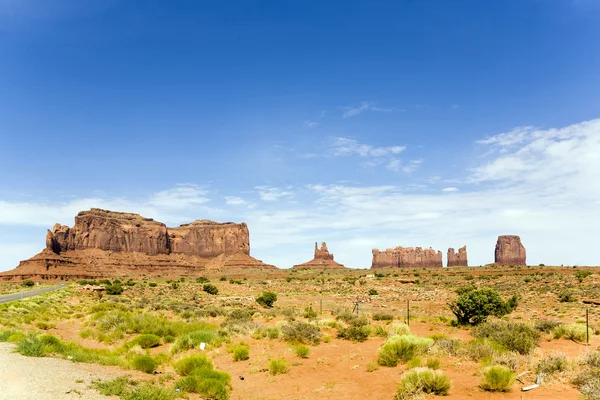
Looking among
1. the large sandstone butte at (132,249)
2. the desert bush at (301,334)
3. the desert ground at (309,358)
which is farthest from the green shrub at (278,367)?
the large sandstone butte at (132,249)

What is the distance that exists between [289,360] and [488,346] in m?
7.20

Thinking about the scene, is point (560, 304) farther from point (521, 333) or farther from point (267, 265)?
point (267, 265)

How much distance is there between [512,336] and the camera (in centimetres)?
1485

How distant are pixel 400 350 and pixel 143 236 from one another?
15014 cm

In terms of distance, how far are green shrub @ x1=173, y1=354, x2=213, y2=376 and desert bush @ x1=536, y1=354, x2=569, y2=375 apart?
1033cm

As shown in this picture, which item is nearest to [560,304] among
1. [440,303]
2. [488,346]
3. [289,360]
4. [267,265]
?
[440,303]

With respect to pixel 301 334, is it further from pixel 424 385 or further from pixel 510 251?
pixel 510 251

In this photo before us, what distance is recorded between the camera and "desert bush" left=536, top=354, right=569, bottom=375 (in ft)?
36.3

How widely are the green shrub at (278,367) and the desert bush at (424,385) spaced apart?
190 inches

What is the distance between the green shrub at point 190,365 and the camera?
45.3ft

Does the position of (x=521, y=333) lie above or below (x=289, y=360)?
above

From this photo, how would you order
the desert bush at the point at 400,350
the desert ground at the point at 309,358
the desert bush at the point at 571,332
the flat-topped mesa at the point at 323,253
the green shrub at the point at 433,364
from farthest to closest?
the flat-topped mesa at the point at 323,253, the desert bush at the point at 571,332, the desert bush at the point at 400,350, the green shrub at the point at 433,364, the desert ground at the point at 309,358

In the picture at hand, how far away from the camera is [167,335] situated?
21.2 meters

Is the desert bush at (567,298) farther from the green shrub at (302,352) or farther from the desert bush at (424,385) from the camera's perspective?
the desert bush at (424,385)
